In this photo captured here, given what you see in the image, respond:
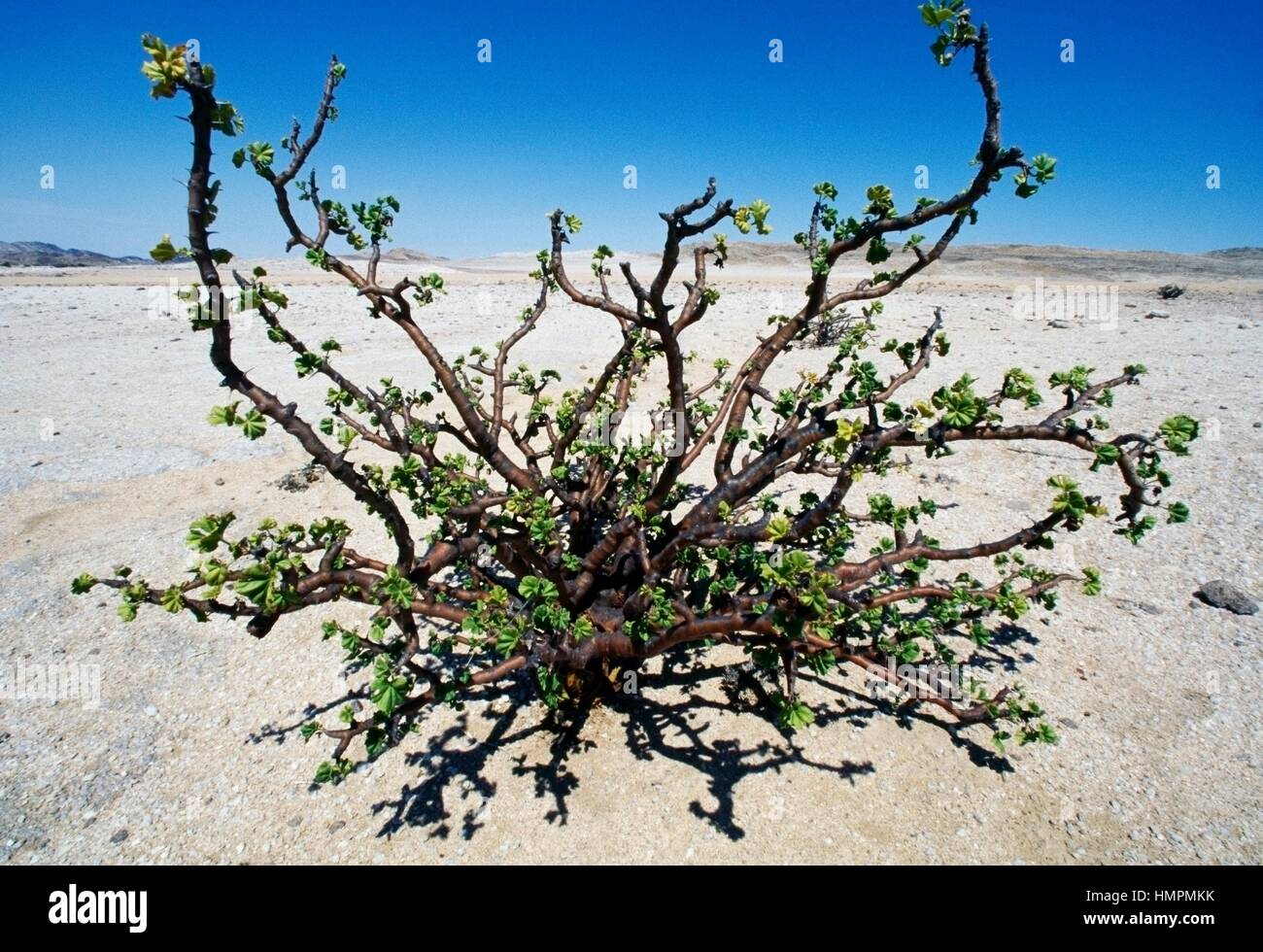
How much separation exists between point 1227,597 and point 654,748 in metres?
5.19

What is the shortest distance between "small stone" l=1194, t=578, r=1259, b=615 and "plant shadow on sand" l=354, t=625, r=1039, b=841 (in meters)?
2.14

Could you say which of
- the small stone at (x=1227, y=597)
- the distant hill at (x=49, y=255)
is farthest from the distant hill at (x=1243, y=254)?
the distant hill at (x=49, y=255)

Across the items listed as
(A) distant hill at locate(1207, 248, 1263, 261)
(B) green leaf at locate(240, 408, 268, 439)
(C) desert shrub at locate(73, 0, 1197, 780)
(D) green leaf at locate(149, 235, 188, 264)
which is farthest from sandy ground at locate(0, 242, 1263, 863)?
(A) distant hill at locate(1207, 248, 1263, 261)

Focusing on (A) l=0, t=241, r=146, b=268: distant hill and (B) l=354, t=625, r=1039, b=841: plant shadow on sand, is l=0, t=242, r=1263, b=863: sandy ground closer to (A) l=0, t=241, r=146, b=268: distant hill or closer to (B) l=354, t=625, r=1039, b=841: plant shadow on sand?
(B) l=354, t=625, r=1039, b=841: plant shadow on sand

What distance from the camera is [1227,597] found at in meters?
5.42

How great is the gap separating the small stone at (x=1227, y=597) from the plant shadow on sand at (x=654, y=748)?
2.14m

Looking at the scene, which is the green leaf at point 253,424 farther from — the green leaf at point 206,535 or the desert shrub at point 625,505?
the green leaf at point 206,535

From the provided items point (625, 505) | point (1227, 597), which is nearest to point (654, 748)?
point (625, 505)

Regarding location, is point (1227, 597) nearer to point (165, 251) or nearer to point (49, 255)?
point (165, 251)

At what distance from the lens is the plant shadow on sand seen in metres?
3.86

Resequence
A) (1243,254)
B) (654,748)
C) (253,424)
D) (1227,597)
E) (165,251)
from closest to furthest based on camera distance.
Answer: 1. (165,251)
2. (253,424)
3. (654,748)
4. (1227,597)
5. (1243,254)

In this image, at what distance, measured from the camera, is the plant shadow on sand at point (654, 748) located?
3.86 meters
